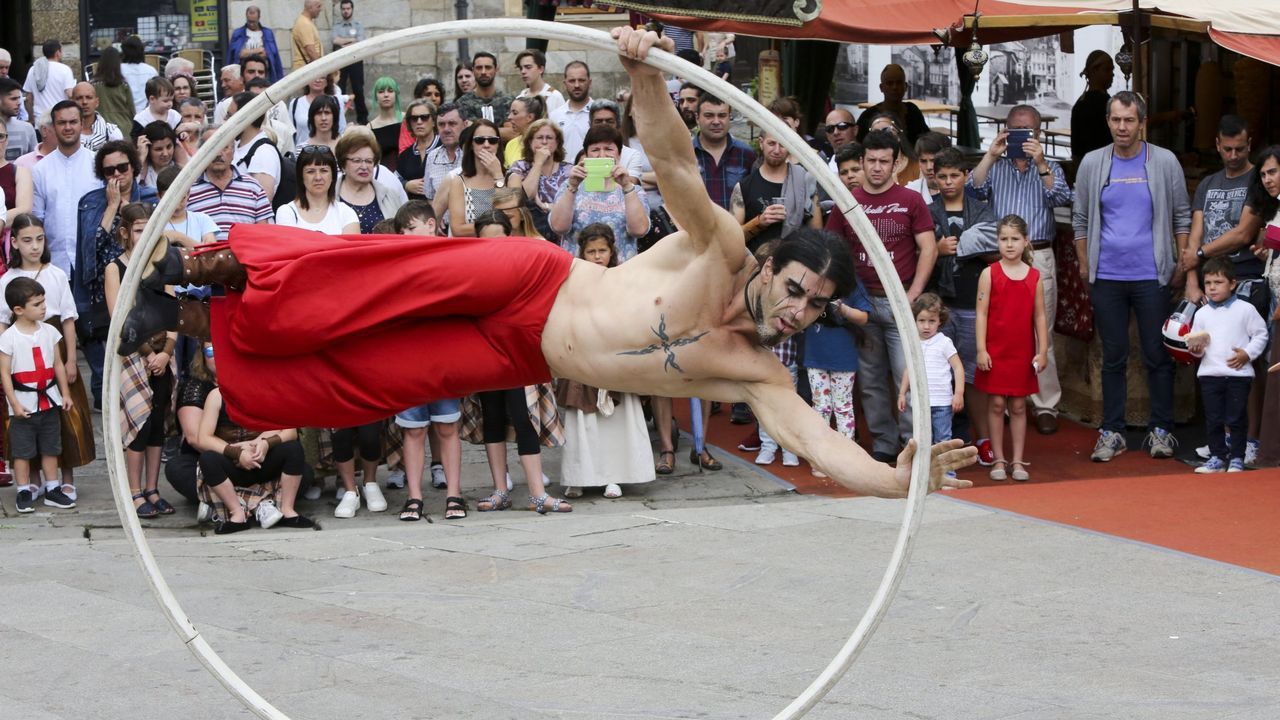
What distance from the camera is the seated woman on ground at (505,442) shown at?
8852 millimetres

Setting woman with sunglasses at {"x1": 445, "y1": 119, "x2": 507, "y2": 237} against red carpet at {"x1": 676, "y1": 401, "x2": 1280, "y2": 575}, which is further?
woman with sunglasses at {"x1": 445, "y1": 119, "x2": 507, "y2": 237}

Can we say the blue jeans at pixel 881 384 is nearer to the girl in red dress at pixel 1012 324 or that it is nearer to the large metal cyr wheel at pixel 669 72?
the girl in red dress at pixel 1012 324

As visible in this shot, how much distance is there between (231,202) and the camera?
9164 millimetres

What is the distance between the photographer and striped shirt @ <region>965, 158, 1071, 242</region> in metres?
9.90

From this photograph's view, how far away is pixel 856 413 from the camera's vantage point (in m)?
10.9

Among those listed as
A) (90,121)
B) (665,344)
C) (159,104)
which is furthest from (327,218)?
(665,344)

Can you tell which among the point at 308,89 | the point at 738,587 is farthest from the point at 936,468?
the point at 308,89

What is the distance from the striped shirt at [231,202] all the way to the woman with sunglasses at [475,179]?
1.04 m

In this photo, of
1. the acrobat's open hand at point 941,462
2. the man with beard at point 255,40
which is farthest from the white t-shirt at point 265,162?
the man with beard at point 255,40

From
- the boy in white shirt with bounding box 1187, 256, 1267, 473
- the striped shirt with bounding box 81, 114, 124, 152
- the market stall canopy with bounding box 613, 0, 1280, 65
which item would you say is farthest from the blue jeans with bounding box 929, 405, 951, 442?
the striped shirt with bounding box 81, 114, 124, 152

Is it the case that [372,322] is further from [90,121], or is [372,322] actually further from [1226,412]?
[90,121]

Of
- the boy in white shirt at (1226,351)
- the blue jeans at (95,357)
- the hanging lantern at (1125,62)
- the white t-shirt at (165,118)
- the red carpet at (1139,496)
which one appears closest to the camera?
the red carpet at (1139,496)

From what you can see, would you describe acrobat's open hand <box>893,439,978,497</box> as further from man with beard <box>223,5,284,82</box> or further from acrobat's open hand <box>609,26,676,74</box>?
man with beard <box>223,5,284,82</box>

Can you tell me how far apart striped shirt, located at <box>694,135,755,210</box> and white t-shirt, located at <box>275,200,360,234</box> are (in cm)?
219
